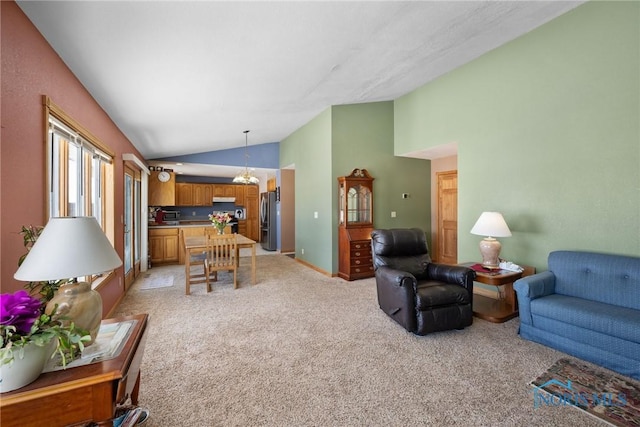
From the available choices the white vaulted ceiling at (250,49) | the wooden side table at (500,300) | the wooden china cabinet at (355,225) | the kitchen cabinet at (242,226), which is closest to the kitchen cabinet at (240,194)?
the kitchen cabinet at (242,226)

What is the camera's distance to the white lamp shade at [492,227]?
326cm

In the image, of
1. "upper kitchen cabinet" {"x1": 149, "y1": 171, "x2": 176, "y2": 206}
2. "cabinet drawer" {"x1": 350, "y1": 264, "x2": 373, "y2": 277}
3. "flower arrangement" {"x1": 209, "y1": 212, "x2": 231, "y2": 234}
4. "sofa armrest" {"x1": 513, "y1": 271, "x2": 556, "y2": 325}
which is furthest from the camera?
"upper kitchen cabinet" {"x1": 149, "y1": 171, "x2": 176, "y2": 206}

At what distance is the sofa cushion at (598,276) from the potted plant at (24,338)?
3.76m

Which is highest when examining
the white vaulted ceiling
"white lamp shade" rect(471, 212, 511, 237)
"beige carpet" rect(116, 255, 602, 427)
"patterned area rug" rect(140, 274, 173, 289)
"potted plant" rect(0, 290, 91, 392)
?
the white vaulted ceiling

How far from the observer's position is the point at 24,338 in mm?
968

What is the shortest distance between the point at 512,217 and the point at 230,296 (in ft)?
13.1

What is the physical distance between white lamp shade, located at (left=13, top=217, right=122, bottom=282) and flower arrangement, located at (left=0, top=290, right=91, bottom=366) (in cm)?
11

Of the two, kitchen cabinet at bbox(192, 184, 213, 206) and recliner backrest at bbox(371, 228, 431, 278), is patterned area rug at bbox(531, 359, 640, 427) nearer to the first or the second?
recliner backrest at bbox(371, 228, 431, 278)

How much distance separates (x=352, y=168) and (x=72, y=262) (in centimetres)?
464

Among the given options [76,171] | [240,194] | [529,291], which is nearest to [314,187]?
[76,171]

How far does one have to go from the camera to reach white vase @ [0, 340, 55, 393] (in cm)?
98

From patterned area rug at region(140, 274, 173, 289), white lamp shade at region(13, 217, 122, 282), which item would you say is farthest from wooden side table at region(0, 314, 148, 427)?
patterned area rug at region(140, 274, 173, 289)

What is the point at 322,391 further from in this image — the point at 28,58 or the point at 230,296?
the point at 28,58

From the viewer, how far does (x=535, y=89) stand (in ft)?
11.2
